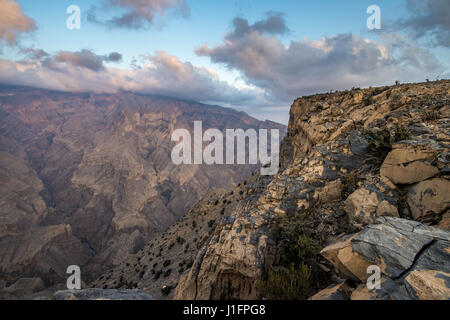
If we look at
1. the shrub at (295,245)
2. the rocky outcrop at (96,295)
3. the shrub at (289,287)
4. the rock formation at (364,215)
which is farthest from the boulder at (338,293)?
the rocky outcrop at (96,295)

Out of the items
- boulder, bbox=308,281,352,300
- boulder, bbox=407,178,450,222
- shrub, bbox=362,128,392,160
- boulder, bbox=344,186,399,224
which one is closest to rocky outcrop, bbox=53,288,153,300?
boulder, bbox=308,281,352,300

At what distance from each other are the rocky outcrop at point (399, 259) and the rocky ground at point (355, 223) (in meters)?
0.02

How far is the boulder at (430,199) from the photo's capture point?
6.10 m

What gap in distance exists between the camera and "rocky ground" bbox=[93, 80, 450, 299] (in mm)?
4418

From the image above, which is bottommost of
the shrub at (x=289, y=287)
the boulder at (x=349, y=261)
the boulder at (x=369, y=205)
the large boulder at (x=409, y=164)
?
the shrub at (x=289, y=287)

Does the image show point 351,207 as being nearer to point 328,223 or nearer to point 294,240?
point 328,223

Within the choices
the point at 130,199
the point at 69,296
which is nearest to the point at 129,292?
the point at 69,296

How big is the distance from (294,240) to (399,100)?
524 inches

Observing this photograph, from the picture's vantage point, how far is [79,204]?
599 feet

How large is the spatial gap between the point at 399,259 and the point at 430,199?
3.71 m

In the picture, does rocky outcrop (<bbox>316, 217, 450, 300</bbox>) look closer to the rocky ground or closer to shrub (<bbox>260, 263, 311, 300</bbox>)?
the rocky ground

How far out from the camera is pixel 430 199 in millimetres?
6359

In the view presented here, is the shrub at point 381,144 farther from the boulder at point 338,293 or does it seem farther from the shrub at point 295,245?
the boulder at point 338,293

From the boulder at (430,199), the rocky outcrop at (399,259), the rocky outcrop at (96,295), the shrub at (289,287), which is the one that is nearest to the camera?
the rocky outcrop at (399,259)
